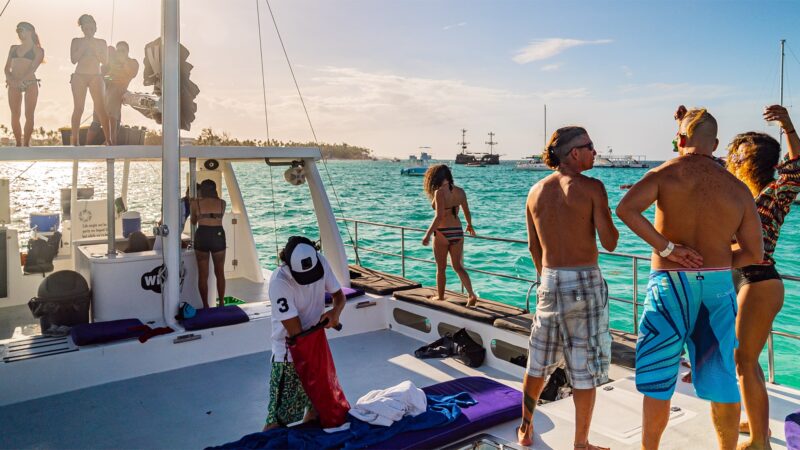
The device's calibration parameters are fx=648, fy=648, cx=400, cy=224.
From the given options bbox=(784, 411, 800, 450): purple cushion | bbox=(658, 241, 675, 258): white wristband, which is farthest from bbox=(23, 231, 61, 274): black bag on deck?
bbox=(784, 411, 800, 450): purple cushion

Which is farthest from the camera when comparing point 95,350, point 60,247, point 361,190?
point 361,190

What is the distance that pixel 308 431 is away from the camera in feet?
13.0

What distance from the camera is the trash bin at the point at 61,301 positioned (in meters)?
6.07

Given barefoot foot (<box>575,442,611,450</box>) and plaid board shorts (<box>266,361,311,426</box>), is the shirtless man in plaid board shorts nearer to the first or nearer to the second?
barefoot foot (<box>575,442,611,450</box>)

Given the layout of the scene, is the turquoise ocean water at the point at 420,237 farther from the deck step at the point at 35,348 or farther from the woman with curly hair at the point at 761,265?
the woman with curly hair at the point at 761,265

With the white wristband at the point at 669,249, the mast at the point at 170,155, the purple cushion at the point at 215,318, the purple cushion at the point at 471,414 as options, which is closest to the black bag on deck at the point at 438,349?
the purple cushion at the point at 471,414

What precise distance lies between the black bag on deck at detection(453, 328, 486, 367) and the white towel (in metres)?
1.78

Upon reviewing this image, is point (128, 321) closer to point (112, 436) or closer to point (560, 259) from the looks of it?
point (112, 436)

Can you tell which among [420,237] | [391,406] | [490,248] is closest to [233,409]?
[391,406]

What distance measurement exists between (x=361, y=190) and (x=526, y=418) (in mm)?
54791

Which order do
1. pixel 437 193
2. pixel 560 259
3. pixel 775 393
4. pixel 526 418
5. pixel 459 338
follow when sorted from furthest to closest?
pixel 437 193
pixel 459 338
pixel 775 393
pixel 526 418
pixel 560 259

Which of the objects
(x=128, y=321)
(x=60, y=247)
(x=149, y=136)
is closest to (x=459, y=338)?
(x=128, y=321)

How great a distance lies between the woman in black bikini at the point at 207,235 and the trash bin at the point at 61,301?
1.14 meters

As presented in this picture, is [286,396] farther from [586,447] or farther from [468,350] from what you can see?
[468,350]
